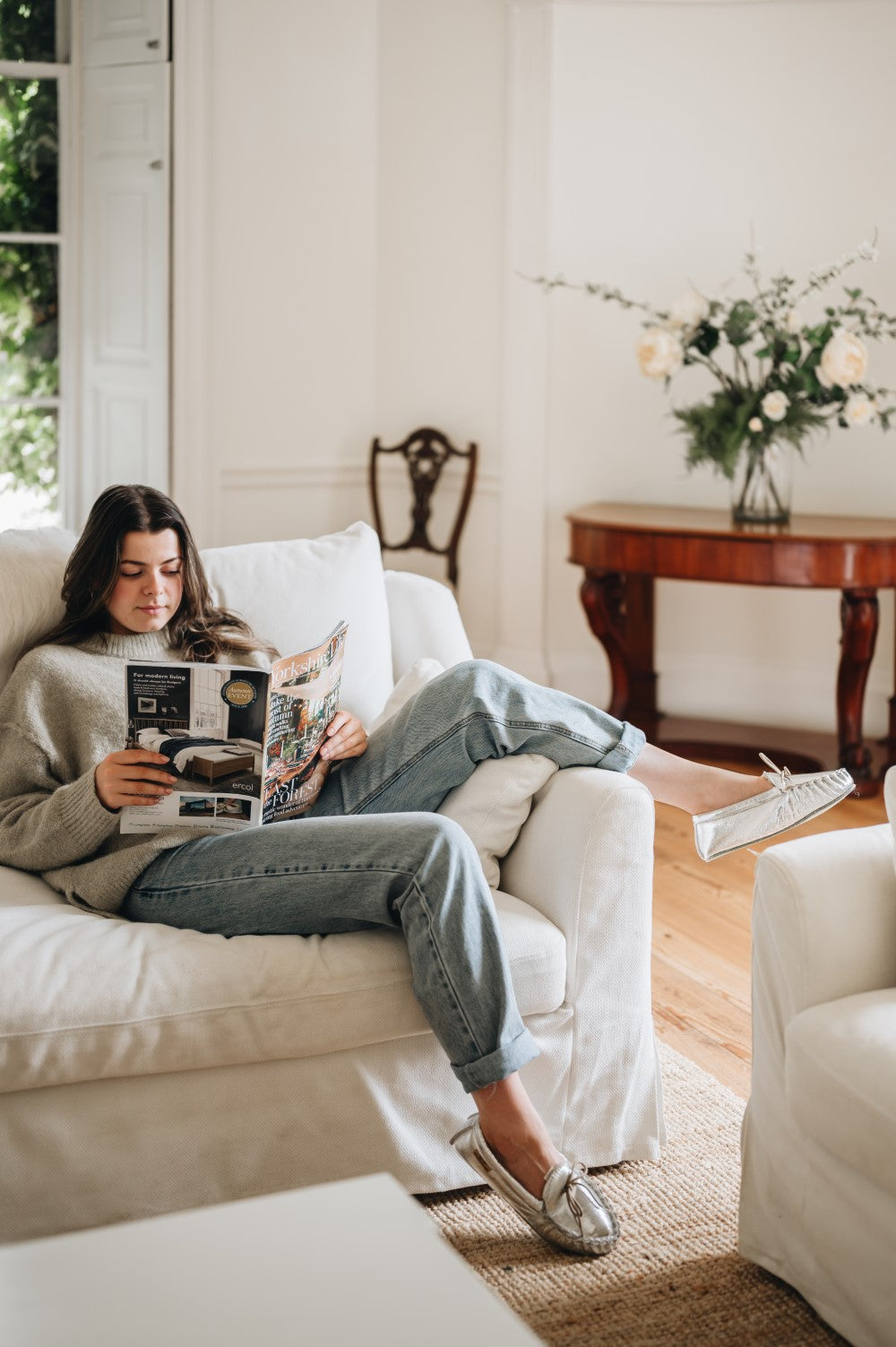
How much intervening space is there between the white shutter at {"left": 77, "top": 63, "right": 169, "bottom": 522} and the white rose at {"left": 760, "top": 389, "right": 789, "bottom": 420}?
6.39ft

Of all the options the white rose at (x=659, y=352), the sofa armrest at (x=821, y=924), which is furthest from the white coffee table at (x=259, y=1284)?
the white rose at (x=659, y=352)

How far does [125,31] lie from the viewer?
4367mm

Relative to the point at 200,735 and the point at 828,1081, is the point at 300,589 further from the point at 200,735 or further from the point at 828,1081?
the point at 828,1081

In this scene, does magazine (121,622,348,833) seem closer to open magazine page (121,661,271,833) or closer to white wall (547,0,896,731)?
open magazine page (121,661,271,833)

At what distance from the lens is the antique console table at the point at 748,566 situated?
372cm

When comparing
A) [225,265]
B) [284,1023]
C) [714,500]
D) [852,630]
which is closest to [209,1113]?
[284,1023]

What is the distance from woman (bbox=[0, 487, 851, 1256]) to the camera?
1.78 meters

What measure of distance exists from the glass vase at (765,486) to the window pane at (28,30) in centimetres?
264

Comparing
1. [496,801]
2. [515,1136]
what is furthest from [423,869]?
[515,1136]

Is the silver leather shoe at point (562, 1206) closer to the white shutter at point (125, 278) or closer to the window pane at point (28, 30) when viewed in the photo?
the white shutter at point (125, 278)

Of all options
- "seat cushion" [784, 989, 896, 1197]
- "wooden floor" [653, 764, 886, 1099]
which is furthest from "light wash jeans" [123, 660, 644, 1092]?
"wooden floor" [653, 764, 886, 1099]

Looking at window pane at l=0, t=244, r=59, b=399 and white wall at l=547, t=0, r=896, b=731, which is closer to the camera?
white wall at l=547, t=0, r=896, b=731

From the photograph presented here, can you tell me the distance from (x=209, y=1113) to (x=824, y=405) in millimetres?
2837

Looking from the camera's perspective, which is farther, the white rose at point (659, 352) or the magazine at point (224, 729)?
the white rose at point (659, 352)
